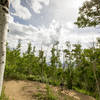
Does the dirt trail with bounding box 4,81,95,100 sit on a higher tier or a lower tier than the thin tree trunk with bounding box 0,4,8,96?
lower

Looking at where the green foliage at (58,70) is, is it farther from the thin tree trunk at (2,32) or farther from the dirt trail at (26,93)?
the thin tree trunk at (2,32)

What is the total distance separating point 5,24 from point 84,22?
4.24 metres

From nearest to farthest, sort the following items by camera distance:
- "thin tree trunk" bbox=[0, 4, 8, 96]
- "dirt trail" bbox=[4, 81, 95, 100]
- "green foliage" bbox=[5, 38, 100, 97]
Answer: "thin tree trunk" bbox=[0, 4, 8, 96] < "dirt trail" bbox=[4, 81, 95, 100] < "green foliage" bbox=[5, 38, 100, 97]

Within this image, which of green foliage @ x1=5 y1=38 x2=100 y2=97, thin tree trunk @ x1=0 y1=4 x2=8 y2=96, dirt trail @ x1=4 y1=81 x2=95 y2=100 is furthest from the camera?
green foliage @ x1=5 y1=38 x2=100 y2=97

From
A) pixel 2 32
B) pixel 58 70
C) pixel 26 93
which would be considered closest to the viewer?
pixel 2 32

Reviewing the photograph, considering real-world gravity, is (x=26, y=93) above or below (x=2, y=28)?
below

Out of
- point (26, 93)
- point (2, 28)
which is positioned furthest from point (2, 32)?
point (26, 93)

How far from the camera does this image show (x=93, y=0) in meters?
3.78

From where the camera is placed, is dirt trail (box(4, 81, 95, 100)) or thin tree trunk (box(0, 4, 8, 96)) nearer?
thin tree trunk (box(0, 4, 8, 96))

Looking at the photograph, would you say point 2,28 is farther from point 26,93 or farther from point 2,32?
point 26,93

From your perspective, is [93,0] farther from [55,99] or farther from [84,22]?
[55,99]

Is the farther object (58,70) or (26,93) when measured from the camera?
(58,70)

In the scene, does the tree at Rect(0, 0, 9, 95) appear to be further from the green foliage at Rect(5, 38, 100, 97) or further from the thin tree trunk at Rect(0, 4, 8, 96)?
the green foliage at Rect(5, 38, 100, 97)

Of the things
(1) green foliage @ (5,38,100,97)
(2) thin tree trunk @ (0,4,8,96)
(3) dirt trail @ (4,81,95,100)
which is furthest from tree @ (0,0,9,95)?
(1) green foliage @ (5,38,100,97)
